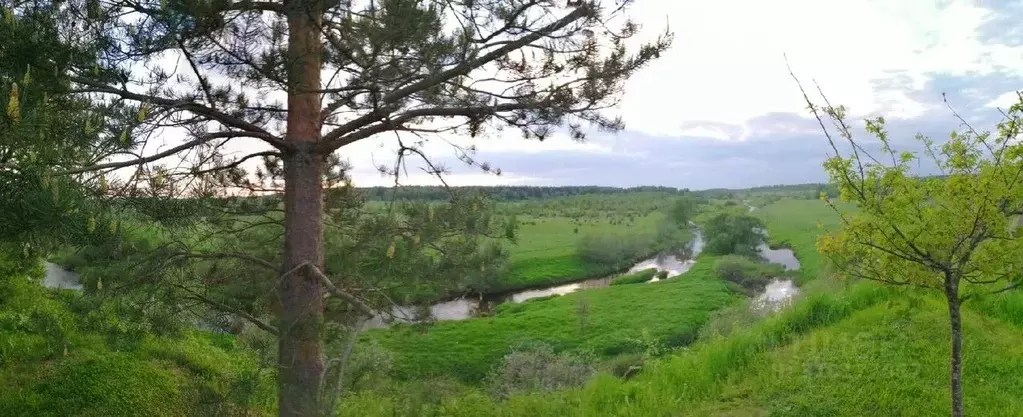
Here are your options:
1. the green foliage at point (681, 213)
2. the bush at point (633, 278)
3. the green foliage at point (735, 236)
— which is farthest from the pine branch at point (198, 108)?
the green foliage at point (681, 213)

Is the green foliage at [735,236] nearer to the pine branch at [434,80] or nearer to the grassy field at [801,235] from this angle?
the grassy field at [801,235]

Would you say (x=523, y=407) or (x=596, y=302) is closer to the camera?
(x=523, y=407)

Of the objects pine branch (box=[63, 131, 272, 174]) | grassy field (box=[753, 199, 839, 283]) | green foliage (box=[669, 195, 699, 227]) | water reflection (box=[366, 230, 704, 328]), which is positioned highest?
pine branch (box=[63, 131, 272, 174])

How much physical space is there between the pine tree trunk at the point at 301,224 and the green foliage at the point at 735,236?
43305mm

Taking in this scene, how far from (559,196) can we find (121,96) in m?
110

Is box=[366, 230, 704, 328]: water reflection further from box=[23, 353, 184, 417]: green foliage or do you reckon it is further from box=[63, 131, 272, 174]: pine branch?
box=[63, 131, 272, 174]: pine branch

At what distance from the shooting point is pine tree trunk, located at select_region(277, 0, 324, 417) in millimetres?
4629

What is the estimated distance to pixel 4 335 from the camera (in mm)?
9414

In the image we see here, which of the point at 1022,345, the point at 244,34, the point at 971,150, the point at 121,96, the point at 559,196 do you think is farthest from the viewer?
the point at 559,196

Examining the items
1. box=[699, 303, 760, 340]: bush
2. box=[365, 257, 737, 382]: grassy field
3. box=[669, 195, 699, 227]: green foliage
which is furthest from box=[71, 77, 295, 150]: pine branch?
box=[669, 195, 699, 227]: green foliage

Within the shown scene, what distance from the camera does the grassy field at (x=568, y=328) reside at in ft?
76.7

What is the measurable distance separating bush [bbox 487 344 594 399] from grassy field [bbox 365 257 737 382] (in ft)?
6.17

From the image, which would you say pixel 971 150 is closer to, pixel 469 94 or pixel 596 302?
pixel 469 94

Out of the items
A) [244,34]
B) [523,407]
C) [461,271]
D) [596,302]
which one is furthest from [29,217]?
[596,302]
